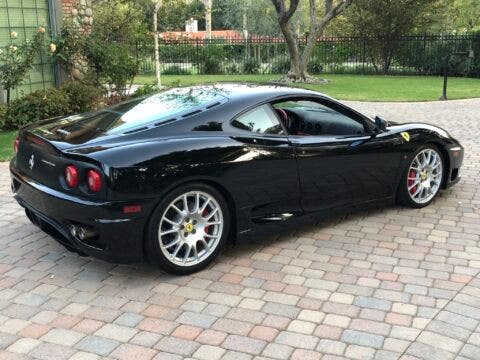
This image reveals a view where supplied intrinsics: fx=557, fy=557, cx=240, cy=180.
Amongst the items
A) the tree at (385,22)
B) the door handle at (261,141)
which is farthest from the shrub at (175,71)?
the door handle at (261,141)

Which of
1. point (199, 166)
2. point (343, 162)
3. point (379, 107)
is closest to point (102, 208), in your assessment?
point (199, 166)

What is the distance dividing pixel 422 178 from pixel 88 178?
136 inches

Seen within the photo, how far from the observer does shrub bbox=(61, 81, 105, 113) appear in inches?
441

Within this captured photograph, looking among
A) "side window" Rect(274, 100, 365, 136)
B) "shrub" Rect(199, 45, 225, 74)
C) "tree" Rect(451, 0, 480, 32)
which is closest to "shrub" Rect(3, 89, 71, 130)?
"side window" Rect(274, 100, 365, 136)

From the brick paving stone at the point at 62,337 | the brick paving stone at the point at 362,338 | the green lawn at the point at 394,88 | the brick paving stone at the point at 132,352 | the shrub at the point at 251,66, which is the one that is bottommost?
the brick paving stone at the point at 362,338

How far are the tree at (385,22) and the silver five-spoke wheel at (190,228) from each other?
24.3m

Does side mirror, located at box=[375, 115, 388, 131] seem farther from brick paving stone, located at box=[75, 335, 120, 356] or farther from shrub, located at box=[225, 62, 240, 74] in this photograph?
shrub, located at box=[225, 62, 240, 74]

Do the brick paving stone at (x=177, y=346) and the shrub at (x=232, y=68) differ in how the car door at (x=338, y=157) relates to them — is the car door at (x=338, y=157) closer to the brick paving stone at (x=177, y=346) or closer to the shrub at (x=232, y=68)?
the brick paving stone at (x=177, y=346)

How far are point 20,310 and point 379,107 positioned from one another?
40.3 ft

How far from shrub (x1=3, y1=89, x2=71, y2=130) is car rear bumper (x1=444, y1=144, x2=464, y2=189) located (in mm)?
7394

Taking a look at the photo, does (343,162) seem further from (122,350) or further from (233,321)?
(122,350)

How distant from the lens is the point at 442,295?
12.6ft

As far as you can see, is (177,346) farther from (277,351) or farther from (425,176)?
(425,176)

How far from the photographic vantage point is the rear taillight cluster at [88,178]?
372 centimetres
